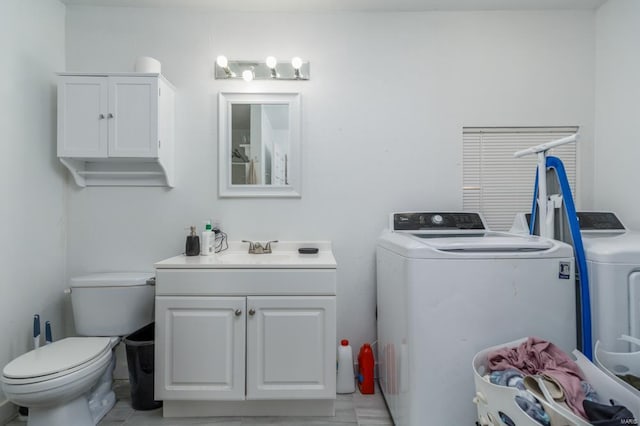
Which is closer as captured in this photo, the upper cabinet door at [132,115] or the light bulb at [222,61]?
the upper cabinet door at [132,115]

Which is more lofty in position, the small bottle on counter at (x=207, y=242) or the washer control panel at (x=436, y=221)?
the washer control panel at (x=436, y=221)

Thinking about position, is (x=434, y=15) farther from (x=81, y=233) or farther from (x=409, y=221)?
(x=81, y=233)

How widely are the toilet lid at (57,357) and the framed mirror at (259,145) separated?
3.59 ft

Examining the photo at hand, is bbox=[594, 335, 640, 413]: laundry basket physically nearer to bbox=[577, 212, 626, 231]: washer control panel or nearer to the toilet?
bbox=[577, 212, 626, 231]: washer control panel

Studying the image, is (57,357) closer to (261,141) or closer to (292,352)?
(292,352)

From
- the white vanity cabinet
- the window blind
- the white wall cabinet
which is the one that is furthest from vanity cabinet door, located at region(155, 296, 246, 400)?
the window blind

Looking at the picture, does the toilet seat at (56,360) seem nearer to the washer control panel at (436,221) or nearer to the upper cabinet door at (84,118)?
the upper cabinet door at (84,118)

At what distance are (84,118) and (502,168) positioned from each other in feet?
9.01

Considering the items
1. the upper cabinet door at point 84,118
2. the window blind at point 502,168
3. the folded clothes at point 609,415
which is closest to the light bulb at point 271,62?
the upper cabinet door at point 84,118

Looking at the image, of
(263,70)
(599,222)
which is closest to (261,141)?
(263,70)

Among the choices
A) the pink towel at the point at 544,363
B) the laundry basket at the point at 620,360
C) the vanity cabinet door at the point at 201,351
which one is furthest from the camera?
the vanity cabinet door at the point at 201,351

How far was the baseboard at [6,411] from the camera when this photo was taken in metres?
1.64

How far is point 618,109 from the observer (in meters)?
2.00

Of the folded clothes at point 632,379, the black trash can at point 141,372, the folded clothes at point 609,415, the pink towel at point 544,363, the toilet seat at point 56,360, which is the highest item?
the pink towel at point 544,363
